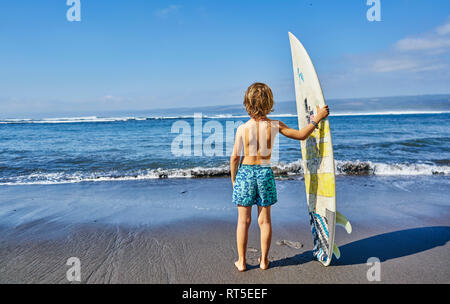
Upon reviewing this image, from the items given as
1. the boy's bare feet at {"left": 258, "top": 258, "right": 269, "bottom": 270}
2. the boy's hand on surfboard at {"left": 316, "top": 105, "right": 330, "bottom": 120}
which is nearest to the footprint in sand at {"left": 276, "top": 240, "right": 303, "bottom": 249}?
the boy's bare feet at {"left": 258, "top": 258, "right": 269, "bottom": 270}

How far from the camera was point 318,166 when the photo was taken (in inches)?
108

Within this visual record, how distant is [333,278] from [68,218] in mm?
3560

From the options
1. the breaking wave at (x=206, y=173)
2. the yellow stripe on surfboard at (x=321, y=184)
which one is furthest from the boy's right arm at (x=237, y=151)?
the breaking wave at (x=206, y=173)

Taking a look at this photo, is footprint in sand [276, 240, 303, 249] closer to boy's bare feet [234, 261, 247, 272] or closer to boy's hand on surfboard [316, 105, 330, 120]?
boy's bare feet [234, 261, 247, 272]

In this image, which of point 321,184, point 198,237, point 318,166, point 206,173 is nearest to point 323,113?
point 318,166

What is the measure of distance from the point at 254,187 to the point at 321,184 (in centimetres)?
73

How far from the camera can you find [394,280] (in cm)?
232

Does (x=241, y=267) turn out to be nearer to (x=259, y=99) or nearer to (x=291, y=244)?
(x=291, y=244)

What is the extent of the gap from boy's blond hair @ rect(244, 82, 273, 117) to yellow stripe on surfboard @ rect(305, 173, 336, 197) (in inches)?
33.2

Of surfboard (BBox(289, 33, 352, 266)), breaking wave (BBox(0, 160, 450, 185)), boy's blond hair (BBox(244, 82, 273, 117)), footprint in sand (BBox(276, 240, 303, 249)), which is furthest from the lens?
breaking wave (BBox(0, 160, 450, 185))

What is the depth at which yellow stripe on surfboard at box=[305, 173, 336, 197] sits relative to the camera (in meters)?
2.50

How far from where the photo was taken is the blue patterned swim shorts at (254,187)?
2.45 metres

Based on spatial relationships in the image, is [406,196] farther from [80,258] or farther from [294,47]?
[80,258]

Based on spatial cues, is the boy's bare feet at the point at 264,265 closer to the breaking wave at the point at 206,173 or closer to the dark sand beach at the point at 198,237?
the dark sand beach at the point at 198,237
